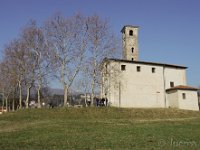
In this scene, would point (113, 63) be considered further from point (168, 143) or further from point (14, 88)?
point (168, 143)

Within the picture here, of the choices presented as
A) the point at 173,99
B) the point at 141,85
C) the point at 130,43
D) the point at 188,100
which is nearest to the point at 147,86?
the point at 141,85

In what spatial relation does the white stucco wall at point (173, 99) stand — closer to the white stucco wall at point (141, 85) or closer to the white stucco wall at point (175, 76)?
the white stucco wall at point (141, 85)

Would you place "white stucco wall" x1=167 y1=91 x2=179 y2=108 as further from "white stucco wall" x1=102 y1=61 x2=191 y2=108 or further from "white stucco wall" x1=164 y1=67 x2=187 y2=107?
"white stucco wall" x1=164 y1=67 x2=187 y2=107

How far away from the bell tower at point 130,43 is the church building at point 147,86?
17.3 ft

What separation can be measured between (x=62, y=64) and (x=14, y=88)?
59.6 feet

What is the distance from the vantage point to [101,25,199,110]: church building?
43.9 metres

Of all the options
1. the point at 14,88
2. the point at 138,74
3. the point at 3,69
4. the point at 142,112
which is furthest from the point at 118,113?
the point at 14,88

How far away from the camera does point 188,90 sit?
1827 inches

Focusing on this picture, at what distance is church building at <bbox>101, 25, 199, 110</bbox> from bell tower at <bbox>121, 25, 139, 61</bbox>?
5.26m

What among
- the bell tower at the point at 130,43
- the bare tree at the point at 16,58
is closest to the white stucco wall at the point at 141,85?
the bell tower at the point at 130,43

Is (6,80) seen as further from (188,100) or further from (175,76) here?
(188,100)

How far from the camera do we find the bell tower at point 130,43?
52.4 metres

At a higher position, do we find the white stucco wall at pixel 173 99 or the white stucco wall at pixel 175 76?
the white stucco wall at pixel 175 76

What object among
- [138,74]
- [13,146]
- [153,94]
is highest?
[138,74]
